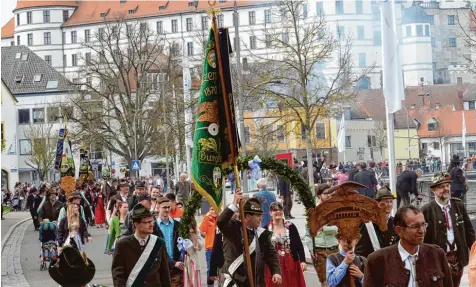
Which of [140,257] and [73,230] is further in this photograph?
[73,230]

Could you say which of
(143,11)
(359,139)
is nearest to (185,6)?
(143,11)

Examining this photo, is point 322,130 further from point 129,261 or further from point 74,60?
point 129,261

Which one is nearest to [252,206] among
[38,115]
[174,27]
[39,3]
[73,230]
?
[73,230]

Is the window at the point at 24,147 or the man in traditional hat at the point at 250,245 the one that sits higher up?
the window at the point at 24,147

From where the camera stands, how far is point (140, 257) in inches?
394

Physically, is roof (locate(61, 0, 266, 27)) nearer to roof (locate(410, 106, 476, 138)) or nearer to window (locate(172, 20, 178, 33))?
window (locate(172, 20, 178, 33))

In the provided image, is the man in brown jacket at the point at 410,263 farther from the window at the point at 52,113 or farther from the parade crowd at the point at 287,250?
the window at the point at 52,113

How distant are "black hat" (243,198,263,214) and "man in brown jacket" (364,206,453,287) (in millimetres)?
4523

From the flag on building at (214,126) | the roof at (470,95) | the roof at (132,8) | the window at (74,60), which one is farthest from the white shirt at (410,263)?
the window at (74,60)

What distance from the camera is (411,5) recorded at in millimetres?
159250

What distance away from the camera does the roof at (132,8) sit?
151875mm

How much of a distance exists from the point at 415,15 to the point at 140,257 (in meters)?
151

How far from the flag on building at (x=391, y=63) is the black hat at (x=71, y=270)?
14.4 m

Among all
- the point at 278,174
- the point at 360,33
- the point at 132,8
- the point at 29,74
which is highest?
the point at 132,8
